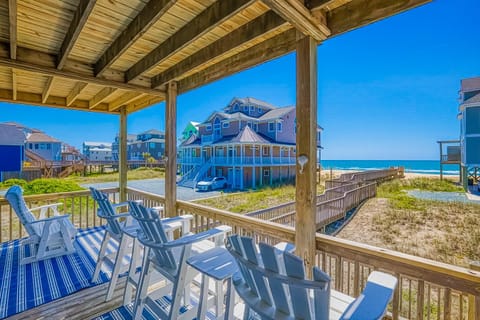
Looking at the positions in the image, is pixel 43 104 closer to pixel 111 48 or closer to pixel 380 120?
pixel 111 48

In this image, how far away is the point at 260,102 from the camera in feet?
56.6

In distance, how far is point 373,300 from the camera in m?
1.12

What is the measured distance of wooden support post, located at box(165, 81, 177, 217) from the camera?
3754 millimetres

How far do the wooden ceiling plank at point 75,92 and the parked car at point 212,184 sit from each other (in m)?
9.50

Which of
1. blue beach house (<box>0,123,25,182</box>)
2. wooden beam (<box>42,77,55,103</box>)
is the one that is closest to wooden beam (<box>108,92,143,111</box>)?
wooden beam (<box>42,77,55,103</box>)

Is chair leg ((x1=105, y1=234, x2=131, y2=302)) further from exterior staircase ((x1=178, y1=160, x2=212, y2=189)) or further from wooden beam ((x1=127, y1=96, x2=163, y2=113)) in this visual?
exterior staircase ((x1=178, y1=160, x2=212, y2=189))

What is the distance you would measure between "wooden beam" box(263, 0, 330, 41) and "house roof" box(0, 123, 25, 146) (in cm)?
1523

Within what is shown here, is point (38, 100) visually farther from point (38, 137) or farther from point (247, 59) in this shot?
point (38, 137)

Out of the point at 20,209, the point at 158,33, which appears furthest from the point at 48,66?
the point at 20,209

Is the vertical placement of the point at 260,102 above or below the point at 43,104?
above

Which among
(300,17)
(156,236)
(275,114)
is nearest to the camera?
(300,17)

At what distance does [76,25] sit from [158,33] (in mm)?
720

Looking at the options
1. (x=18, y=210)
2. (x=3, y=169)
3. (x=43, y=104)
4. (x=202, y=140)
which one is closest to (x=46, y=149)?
(x=3, y=169)

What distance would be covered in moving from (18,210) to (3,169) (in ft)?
39.0
